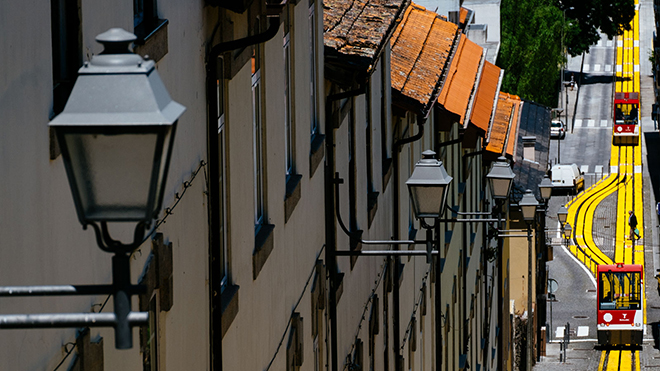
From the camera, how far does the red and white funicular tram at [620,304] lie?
4525cm

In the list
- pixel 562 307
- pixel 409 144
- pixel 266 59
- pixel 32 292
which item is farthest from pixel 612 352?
pixel 32 292

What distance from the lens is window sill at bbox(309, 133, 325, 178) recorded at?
34.9 ft

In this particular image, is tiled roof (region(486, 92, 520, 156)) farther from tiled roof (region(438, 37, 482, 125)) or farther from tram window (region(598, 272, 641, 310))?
tram window (region(598, 272, 641, 310))

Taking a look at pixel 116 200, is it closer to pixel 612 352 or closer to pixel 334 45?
pixel 334 45

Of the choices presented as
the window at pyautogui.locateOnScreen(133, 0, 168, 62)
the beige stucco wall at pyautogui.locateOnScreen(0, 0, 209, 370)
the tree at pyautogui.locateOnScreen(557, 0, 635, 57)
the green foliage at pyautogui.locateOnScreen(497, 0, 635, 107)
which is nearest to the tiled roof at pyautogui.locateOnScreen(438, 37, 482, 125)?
the window at pyautogui.locateOnScreen(133, 0, 168, 62)

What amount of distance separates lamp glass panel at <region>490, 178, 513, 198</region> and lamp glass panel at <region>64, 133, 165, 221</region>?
15.0 meters

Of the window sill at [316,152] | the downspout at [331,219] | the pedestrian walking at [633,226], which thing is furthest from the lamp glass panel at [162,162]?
the pedestrian walking at [633,226]

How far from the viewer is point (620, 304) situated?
46.9 meters

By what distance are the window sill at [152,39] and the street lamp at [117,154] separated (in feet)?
7.90

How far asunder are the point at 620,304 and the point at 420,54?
3080 centimetres

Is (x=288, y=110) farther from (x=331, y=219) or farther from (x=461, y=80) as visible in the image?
(x=461, y=80)

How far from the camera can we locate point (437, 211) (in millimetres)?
11086

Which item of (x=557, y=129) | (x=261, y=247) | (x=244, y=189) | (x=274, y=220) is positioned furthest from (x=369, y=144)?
(x=557, y=129)

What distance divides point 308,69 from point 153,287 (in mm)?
5292
